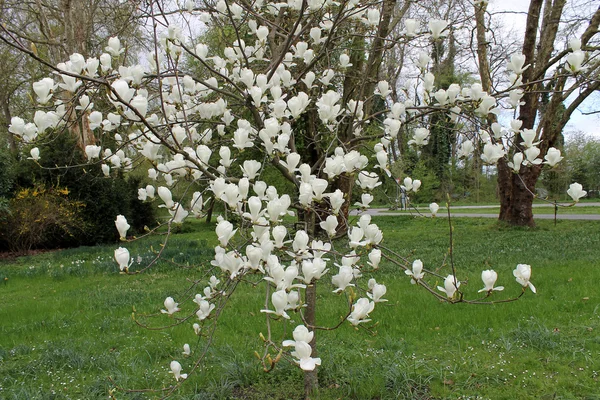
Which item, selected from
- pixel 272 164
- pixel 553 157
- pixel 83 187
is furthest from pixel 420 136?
pixel 83 187

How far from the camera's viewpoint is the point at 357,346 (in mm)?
3314

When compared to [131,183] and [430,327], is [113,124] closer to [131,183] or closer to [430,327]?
[430,327]

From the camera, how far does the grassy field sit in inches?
104

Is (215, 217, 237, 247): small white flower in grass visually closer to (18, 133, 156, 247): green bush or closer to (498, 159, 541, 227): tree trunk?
(498, 159, 541, 227): tree trunk

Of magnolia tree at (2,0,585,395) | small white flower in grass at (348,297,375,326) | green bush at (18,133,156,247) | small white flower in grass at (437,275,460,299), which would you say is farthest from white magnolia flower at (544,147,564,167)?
green bush at (18,133,156,247)

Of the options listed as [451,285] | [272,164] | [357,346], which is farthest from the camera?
[357,346]

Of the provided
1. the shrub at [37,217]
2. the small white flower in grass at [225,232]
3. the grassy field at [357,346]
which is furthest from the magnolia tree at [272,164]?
the shrub at [37,217]

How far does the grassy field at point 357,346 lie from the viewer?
264 cm

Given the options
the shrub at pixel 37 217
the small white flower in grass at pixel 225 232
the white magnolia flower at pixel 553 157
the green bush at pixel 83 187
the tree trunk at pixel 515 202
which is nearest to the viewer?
the small white flower in grass at pixel 225 232

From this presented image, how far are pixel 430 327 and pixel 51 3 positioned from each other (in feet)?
52.2

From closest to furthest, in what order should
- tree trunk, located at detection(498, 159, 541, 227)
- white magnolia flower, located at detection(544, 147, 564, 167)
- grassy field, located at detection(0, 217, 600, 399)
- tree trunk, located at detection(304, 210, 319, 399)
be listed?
1. white magnolia flower, located at detection(544, 147, 564, 167)
2. tree trunk, located at detection(304, 210, 319, 399)
3. grassy field, located at detection(0, 217, 600, 399)
4. tree trunk, located at detection(498, 159, 541, 227)

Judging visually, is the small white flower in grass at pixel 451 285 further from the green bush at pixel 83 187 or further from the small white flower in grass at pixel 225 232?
the green bush at pixel 83 187

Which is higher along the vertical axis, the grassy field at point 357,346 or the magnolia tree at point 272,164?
the magnolia tree at point 272,164

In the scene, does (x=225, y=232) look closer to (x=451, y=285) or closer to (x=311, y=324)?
Result: (x=451, y=285)
